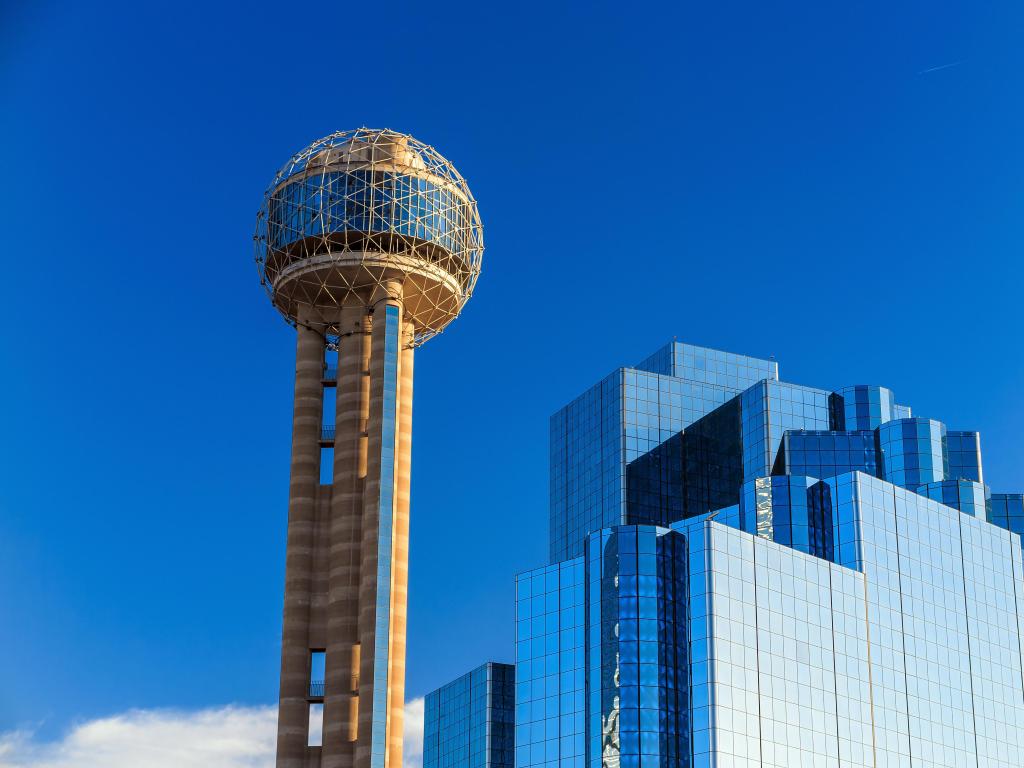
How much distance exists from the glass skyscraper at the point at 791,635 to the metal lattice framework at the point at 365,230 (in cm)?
3361

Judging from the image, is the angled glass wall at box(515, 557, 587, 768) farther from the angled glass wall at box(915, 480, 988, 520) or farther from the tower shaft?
the angled glass wall at box(915, 480, 988, 520)

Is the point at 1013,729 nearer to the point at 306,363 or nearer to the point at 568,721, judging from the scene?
the point at 568,721

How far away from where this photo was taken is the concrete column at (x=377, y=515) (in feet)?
412

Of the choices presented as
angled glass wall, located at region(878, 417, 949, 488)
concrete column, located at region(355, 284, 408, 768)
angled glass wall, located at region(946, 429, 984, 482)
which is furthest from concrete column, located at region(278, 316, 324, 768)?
angled glass wall, located at region(946, 429, 984, 482)

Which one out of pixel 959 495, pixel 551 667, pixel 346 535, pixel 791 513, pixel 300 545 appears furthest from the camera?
pixel 959 495

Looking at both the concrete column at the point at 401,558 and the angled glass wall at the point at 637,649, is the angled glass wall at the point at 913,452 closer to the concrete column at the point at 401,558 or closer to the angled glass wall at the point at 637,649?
the angled glass wall at the point at 637,649

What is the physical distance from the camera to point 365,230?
138 m

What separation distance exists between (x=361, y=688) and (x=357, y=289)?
33990mm

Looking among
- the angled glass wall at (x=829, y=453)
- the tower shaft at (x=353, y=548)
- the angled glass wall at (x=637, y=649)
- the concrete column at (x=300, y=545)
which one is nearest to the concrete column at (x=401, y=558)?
the tower shaft at (x=353, y=548)

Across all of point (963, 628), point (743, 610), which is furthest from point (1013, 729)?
point (743, 610)

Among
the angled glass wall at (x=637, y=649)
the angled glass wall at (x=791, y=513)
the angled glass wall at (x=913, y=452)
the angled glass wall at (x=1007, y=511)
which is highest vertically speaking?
the angled glass wall at (x=913, y=452)

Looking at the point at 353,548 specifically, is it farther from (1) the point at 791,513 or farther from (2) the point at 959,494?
(2) the point at 959,494

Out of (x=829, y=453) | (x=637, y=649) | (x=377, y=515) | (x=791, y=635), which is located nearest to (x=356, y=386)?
(x=377, y=515)

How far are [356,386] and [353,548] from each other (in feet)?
44.6
